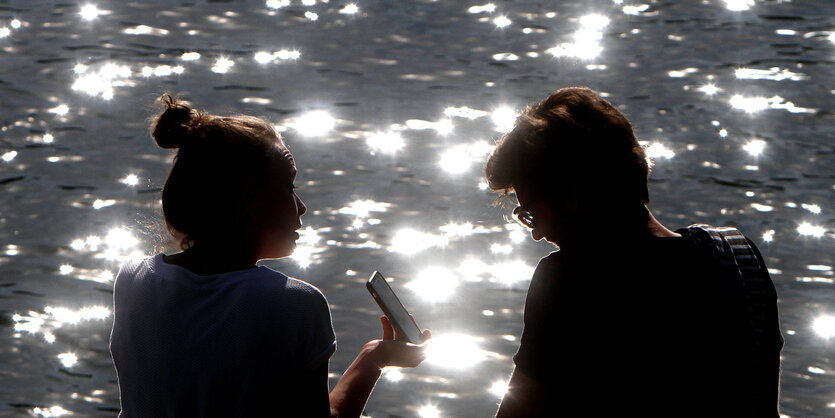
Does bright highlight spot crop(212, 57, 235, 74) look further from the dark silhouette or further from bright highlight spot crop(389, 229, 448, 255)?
the dark silhouette

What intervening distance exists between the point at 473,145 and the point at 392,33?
3906 millimetres

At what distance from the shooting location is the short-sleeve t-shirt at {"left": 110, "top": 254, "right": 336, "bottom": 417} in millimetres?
2680

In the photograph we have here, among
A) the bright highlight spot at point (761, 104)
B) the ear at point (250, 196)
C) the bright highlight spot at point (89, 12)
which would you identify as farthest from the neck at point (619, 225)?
the bright highlight spot at point (89, 12)

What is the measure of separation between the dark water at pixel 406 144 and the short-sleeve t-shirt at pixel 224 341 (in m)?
4.59

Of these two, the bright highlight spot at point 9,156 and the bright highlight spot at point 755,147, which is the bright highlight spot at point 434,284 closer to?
the bright highlight spot at point 755,147

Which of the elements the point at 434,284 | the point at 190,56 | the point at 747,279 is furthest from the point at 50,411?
the point at 190,56

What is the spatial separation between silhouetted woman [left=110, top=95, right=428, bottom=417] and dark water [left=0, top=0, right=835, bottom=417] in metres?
4.55

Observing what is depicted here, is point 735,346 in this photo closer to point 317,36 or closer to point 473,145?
point 473,145

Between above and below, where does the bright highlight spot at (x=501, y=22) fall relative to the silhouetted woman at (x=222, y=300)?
above

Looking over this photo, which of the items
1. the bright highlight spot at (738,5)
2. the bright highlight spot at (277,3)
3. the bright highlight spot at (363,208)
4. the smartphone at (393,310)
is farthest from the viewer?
the bright highlight spot at (277,3)

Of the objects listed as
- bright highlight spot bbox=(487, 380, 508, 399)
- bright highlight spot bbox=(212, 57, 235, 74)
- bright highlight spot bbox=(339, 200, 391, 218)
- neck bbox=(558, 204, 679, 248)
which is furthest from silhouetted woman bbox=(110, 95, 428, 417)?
bright highlight spot bbox=(212, 57, 235, 74)

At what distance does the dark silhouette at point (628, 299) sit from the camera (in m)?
2.81

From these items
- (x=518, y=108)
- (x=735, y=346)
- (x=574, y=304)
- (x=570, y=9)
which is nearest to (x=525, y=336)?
(x=574, y=304)

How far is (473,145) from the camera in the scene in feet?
40.6
